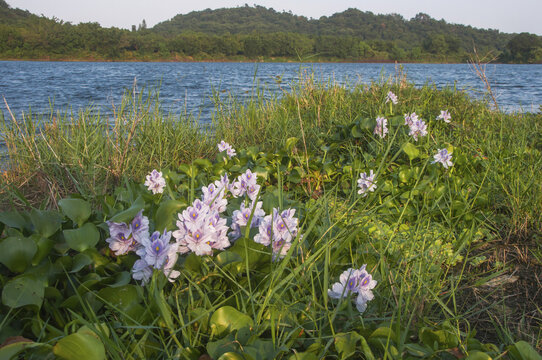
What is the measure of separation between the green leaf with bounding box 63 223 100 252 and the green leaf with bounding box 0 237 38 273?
11 cm

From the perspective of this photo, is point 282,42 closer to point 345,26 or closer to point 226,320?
point 226,320

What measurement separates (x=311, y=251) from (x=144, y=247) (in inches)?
27.4

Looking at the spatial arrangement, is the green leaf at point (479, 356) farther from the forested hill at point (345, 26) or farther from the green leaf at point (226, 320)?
the forested hill at point (345, 26)

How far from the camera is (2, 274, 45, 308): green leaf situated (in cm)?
106

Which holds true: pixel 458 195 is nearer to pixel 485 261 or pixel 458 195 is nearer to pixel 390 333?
pixel 485 261

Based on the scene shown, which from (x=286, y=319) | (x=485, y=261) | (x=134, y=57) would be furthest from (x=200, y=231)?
(x=134, y=57)

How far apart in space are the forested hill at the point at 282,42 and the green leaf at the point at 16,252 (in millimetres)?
25011

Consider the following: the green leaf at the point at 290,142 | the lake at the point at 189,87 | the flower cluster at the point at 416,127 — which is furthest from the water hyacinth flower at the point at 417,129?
the lake at the point at 189,87

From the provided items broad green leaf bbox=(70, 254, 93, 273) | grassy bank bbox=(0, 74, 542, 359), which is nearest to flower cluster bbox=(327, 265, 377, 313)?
grassy bank bbox=(0, 74, 542, 359)

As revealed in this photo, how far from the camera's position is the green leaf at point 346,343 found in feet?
3.51

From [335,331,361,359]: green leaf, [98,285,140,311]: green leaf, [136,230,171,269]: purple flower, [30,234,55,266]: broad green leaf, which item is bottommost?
[335,331,361,359]: green leaf

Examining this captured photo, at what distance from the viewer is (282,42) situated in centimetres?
3391

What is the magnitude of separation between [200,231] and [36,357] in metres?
0.52

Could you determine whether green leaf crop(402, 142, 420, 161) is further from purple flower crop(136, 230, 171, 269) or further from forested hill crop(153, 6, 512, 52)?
forested hill crop(153, 6, 512, 52)
